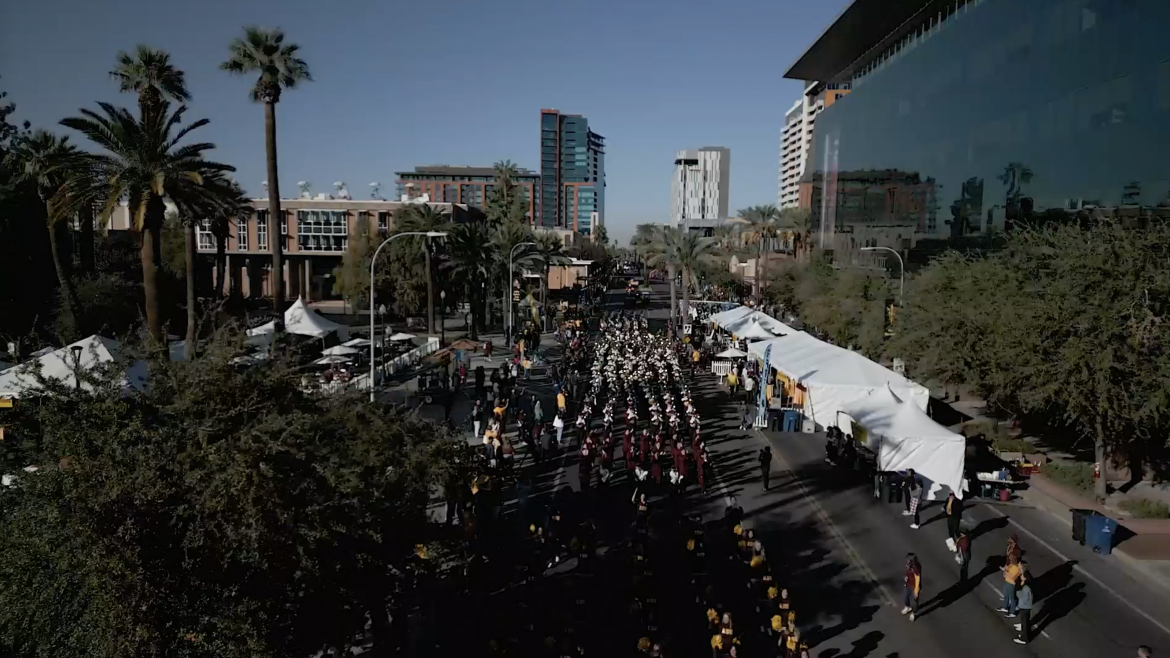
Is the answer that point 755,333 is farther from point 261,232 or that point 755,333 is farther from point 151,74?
point 261,232

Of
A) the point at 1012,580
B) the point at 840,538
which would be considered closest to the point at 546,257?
the point at 840,538

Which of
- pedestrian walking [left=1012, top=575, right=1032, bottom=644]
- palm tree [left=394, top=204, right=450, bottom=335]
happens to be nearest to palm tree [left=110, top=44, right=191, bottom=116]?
palm tree [left=394, top=204, right=450, bottom=335]

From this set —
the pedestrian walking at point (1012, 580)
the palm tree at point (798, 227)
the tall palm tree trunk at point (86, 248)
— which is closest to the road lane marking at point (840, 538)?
the pedestrian walking at point (1012, 580)

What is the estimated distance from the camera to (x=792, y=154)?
17638 centimetres

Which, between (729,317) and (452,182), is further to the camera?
(452,182)

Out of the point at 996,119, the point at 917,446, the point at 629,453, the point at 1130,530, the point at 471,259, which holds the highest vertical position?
the point at 996,119

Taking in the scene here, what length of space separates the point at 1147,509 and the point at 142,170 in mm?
24606

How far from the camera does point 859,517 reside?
16359 mm

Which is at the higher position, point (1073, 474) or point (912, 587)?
point (912, 587)

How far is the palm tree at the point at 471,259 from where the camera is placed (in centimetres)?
4481

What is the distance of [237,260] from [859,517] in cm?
6844

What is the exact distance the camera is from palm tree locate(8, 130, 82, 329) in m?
30.2

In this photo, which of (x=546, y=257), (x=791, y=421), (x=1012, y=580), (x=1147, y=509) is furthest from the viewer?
(x=546, y=257)

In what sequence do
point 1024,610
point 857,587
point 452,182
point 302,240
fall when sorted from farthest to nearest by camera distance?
point 452,182, point 302,240, point 857,587, point 1024,610
